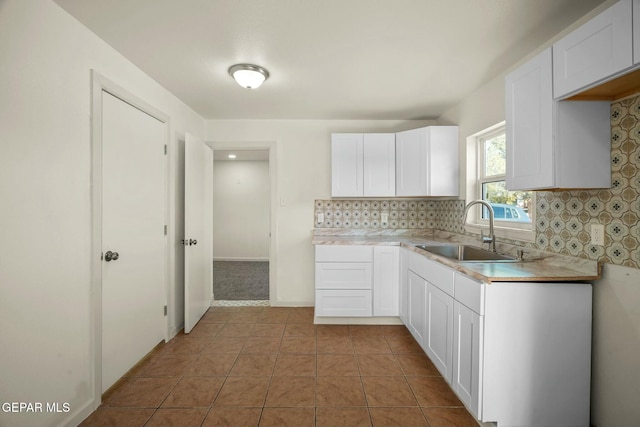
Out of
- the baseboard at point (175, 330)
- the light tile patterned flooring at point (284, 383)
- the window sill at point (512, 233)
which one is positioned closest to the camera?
the light tile patterned flooring at point (284, 383)

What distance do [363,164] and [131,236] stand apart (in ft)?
7.91

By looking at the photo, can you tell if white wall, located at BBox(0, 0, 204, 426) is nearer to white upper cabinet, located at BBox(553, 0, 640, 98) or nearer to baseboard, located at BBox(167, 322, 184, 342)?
baseboard, located at BBox(167, 322, 184, 342)

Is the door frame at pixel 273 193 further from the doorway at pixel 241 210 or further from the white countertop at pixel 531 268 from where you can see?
the doorway at pixel 241 210

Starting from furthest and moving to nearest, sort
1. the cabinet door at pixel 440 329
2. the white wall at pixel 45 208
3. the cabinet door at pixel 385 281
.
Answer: the cabinet door at pixel 385 281
the cabinet door at pixel 440 329
the white wall at pixel 45 208

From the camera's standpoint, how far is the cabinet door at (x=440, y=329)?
1864 mm

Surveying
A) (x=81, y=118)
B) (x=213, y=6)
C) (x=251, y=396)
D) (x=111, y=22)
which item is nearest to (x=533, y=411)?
(x=251, y=396)

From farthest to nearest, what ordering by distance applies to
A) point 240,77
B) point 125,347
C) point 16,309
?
point 240,77, point 125,347, point 16,309

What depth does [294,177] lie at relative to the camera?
3578 millimetres

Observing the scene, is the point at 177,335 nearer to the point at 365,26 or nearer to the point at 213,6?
the point at 213,6

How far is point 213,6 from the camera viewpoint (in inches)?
60.2

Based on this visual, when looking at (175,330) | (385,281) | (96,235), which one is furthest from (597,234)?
(175,330)

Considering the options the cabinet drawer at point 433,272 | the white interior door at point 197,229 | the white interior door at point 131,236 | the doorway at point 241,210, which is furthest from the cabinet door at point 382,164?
the doorway at point 241,210

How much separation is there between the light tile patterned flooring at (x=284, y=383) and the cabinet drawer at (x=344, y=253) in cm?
74

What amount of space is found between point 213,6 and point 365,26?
88cm
